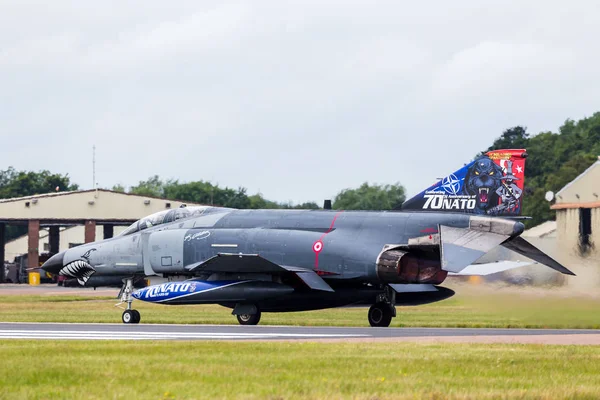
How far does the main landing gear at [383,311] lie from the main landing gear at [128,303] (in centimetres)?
599

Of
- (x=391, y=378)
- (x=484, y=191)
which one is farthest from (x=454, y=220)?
(x=391, y=378)

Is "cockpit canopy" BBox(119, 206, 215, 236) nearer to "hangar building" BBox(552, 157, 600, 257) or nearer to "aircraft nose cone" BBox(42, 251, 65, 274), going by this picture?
"aircraft nose cone" BBox(42, 251, 65, 274)

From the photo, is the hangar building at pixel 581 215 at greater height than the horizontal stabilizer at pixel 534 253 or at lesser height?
greater

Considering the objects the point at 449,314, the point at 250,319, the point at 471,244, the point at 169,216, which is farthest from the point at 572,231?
the point at 169,216

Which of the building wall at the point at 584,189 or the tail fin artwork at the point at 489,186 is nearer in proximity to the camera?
the tail fin artwork at the point at 489,186

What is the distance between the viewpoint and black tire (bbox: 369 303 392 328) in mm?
26734

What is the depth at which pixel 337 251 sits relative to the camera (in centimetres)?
2703

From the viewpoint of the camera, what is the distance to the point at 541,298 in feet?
87.2

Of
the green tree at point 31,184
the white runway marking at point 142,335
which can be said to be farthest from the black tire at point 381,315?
the green tree at point 31,184

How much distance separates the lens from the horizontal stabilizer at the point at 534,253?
26750 mm

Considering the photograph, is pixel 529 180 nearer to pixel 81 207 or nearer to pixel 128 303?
pixel 81 207

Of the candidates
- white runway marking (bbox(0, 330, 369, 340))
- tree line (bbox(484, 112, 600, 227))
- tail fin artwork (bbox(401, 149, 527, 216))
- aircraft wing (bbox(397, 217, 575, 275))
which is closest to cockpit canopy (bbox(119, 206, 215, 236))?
aircraft wing (bbox(397, 217, 575, 275))

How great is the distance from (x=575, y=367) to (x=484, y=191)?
12216mm

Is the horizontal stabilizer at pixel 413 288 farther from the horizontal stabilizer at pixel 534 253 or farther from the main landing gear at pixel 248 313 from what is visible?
the main landing gear at pixel 248 313
